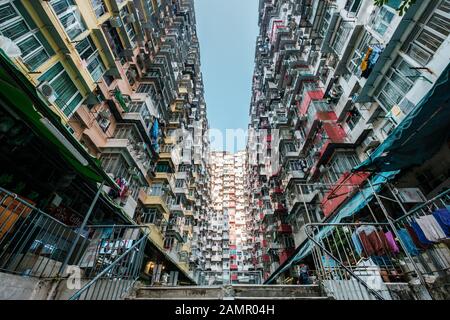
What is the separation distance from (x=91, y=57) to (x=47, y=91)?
5.96 metres

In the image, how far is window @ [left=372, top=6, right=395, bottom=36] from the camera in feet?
37.9

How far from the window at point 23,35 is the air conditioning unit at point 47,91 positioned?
3.84 feet

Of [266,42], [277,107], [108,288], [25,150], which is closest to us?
[108,288]

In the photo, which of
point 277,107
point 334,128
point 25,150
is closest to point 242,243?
point 277,107

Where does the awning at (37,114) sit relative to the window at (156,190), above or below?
below

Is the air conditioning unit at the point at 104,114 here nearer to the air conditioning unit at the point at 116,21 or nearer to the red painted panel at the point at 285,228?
the air conditioning unit at the point at 116,21

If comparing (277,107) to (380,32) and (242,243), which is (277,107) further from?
(242,243)

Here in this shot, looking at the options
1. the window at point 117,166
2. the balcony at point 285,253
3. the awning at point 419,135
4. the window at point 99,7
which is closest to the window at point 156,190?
the window at point 117,166

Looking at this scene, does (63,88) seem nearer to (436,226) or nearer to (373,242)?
(373,242)

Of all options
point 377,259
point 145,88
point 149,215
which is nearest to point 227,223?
point 149,215

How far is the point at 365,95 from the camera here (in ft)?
43.8

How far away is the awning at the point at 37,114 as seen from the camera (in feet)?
16.6

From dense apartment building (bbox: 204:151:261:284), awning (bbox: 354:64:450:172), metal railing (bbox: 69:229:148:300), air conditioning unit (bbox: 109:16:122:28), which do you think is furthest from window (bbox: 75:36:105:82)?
dense apartment building (bbox: 204:151:261:284)
